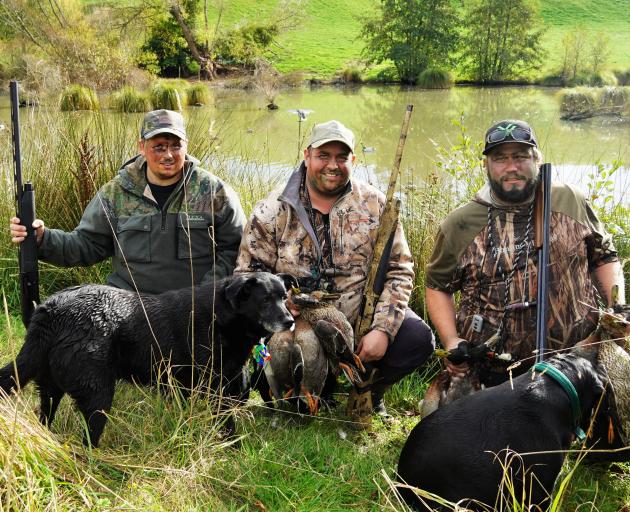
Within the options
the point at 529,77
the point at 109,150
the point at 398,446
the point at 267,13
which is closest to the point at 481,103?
the point at 529,77

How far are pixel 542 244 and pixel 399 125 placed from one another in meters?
19.5

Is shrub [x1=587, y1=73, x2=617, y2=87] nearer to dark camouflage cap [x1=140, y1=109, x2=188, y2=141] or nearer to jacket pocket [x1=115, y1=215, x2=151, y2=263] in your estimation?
dark camouflage cap [x1=140, y1=109, x2=188, y2=141]

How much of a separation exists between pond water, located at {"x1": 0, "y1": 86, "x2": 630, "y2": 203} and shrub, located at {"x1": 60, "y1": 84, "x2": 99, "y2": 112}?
640 mm

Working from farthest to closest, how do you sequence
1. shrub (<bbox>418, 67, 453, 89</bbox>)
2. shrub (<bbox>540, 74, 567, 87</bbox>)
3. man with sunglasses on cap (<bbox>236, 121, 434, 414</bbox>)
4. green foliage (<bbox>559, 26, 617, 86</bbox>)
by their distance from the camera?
shrub (<bbox>418, 67, 453, 89</bbox>)
shrub (<bbox>540, 74, 567, 87</bbox>)
green foliage (<bbox>559, 26, 617, 86</bbox>)
man with sunglasses on cap (<bbox>236, 121, 434, 414</bbox>)

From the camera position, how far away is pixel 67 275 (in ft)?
19.6

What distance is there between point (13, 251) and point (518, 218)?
474 cm

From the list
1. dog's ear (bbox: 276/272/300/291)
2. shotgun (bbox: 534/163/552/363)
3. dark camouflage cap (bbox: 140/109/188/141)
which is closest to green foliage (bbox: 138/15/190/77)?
dark camouflage cap (bbox: 140/109/188/141)

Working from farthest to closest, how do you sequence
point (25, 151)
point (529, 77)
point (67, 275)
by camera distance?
point (529, 77), point (25, 151), point (67, 275)

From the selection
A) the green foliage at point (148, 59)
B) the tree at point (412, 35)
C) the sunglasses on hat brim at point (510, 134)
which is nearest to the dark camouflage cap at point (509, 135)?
the sunglasses on hat brim at point (510, 134)

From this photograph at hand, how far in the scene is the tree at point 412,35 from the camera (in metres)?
51.1

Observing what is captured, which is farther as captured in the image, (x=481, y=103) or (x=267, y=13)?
(x=267, y=13)

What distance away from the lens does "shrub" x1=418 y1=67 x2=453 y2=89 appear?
152ft

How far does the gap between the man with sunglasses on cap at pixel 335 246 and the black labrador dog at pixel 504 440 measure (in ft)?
3.89

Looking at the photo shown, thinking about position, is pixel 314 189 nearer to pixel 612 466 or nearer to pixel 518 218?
pixel 518 218
